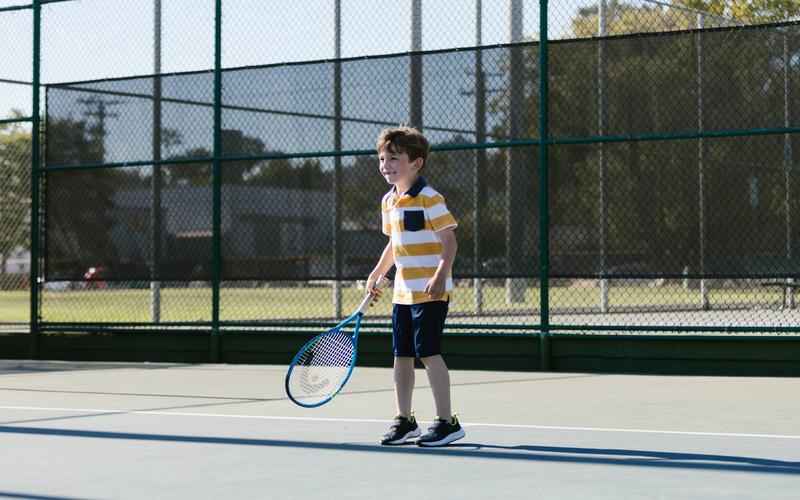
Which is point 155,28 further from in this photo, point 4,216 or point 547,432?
point 547,432

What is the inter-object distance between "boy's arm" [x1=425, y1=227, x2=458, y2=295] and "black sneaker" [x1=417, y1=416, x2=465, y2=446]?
2.01ft

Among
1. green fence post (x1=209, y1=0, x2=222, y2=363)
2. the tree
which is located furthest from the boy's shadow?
the tree

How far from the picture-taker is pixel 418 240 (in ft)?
22.1

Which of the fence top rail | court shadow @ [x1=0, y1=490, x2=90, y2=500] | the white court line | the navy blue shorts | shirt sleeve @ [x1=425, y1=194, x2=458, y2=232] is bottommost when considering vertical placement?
court shadow @ [x1=0, y1=490, x2=90, y2=500]

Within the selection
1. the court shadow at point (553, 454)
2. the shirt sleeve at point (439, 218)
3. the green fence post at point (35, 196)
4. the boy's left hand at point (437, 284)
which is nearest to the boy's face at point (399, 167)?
the shirt sleeve at point (439, 218)

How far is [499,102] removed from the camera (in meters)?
13.4

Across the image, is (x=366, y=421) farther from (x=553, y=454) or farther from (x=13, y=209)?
(x=13, y=209)

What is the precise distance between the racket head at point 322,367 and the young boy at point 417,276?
0.92 feet

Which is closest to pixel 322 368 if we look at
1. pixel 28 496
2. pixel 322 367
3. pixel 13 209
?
pixel 322 367

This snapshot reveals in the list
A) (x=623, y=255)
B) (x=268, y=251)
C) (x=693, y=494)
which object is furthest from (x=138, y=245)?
(x=693, y=494)

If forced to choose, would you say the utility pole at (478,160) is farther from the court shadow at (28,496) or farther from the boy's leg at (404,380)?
the court shadow at (28,496)

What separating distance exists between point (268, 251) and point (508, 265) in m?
2.15

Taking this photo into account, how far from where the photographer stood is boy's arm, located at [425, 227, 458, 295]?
661 centimetres

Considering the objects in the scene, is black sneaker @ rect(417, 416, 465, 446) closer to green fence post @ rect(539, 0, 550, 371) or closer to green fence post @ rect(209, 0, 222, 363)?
green fence post @ rect(539, 0, 550, 371)
